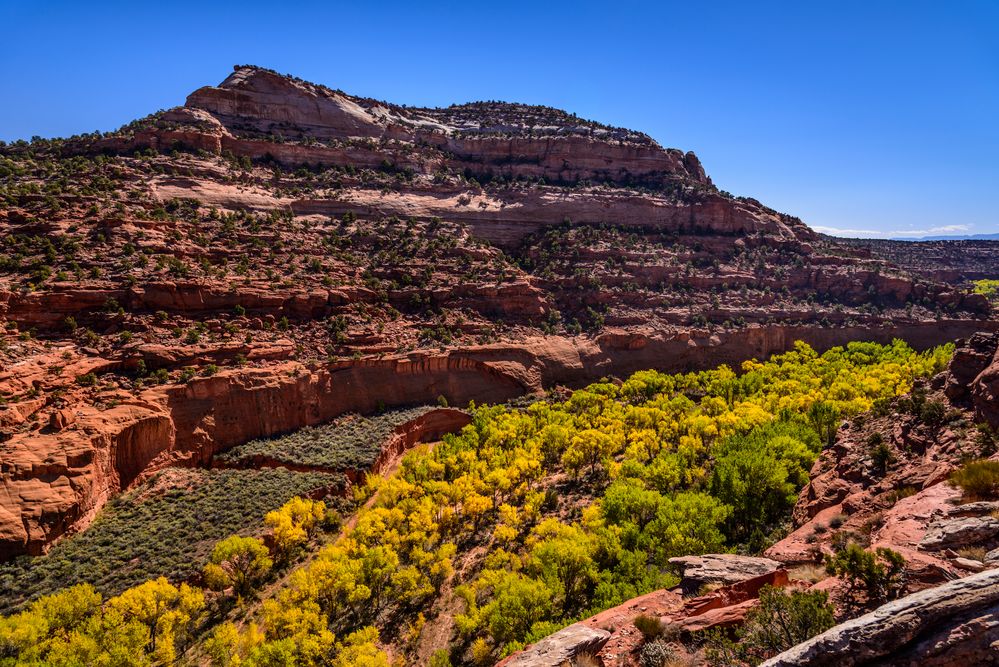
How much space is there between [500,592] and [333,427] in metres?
24.9

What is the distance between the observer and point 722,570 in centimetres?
1436

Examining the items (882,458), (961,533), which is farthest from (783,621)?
(882,458)

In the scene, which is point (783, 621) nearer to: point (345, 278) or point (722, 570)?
point (722, 570)

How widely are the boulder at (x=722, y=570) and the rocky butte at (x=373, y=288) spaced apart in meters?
0.42

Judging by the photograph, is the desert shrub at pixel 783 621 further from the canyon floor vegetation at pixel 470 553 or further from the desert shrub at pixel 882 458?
the desert shrub at pixel 882 458

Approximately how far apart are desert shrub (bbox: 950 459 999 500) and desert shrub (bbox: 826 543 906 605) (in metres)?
3.46

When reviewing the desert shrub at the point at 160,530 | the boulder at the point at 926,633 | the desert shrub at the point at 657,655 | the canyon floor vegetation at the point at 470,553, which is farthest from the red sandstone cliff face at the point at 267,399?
the boulder at the point at 926,633

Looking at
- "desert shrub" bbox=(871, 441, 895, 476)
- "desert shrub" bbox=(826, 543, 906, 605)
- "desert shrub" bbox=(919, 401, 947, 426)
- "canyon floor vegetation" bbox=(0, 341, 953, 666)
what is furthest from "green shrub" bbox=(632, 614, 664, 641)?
"desert shrub" bbox=(919, 401, 947, 426)

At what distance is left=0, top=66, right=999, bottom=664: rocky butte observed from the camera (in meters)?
27.2

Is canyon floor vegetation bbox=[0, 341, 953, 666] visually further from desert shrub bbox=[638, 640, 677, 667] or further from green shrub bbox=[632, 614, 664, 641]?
green shrub bbox=[632, 614, 664, 641]

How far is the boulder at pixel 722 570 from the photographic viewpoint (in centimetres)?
1391

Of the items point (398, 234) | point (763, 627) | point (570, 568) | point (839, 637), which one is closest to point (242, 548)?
point (570, 568)

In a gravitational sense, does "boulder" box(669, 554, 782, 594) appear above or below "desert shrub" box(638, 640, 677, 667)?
above

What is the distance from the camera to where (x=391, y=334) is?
48469 millimetres
